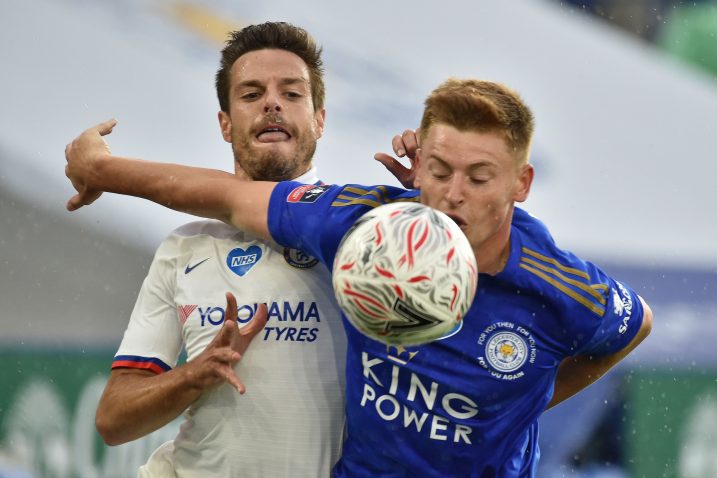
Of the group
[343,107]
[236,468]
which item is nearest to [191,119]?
[343,107]

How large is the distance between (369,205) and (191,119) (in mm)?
5331

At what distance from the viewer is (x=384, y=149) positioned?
9.00 meters

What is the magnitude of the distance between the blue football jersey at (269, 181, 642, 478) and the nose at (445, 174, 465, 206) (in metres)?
0.29

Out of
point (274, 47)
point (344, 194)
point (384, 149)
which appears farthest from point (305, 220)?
point (384, 149)

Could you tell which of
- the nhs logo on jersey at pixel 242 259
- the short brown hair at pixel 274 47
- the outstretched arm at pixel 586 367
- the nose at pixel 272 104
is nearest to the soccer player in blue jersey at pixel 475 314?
the outstretched arm at pixel 586 367

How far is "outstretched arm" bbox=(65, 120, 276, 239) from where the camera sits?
392 cm

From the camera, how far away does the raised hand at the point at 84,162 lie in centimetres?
417

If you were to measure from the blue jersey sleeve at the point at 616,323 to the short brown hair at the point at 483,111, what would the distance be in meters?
0.59

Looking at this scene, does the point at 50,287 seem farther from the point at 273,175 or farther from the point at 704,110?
the point at 704,110

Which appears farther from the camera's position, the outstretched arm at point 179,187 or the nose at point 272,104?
the nose at point 272,104

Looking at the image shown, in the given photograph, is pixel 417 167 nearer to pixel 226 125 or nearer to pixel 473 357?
pixel 473 357

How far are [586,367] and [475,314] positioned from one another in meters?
0.77

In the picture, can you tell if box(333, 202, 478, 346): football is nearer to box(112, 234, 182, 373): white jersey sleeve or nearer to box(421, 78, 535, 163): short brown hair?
box(421, 78, 535, 163): short brown hair

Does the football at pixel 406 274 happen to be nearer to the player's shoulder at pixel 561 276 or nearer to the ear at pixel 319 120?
the player's shoulder at pixel 561 276
